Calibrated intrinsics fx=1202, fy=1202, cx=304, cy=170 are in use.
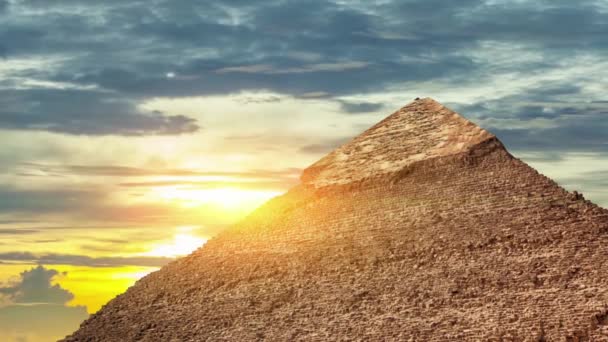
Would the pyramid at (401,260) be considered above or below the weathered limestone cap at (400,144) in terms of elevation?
below

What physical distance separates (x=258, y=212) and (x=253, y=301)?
3530 millimetres

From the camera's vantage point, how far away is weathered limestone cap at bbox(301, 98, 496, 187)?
1337 inches

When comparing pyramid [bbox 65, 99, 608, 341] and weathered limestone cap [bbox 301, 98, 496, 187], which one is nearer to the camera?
pyramid [bbox 65, 99, 608, 341]

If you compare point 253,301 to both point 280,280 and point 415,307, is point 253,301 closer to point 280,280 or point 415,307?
point 280,280

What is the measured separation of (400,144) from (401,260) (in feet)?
14.2

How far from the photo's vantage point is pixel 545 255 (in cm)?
3044

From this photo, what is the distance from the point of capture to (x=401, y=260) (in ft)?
105

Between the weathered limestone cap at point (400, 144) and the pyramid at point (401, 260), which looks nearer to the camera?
the pyramid at point (401, 260)

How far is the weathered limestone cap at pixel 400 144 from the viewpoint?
3397 cm

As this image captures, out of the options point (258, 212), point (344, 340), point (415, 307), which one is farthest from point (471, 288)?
point (258, 212)

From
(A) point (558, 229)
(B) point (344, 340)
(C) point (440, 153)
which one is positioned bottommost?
(B) point (344, 340)

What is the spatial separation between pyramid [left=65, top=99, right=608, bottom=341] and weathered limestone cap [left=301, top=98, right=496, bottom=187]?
4 cm

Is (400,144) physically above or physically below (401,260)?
above

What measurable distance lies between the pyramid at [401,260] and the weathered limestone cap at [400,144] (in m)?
0.04
